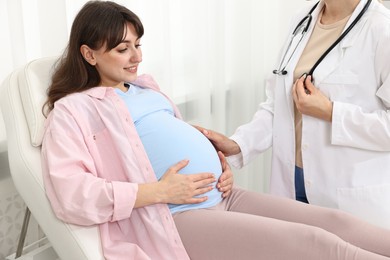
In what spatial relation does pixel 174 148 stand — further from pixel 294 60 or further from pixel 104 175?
pixel 294 60

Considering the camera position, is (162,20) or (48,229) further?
(162,20)

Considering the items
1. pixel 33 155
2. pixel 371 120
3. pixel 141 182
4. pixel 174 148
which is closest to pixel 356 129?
pixel 371 120

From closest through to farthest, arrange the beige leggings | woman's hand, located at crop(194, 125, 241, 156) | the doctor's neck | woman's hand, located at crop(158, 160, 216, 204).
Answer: the beige leggings → woman's hand, located at crop(158, 160, 216, 204) → the doctor's neck → woman's hand, located at crop(194, 125, 241, 156)

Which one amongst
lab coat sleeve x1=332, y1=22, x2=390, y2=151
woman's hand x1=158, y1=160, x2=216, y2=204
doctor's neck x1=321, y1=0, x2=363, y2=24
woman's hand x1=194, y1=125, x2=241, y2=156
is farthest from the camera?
woman's hand x1=194, y1=125, x2=241, y2=156

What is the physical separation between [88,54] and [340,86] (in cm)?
80

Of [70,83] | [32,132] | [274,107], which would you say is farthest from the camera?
[274,107]

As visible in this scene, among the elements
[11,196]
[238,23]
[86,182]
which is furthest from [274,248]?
[238,23]

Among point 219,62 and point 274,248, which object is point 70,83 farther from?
point 219,62

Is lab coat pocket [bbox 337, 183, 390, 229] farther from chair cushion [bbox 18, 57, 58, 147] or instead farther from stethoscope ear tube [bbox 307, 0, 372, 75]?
chair cushion [bbox 18, 57, 58, 147]

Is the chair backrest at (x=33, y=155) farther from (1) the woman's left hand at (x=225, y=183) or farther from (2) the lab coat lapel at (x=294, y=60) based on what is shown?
(2) the lab coat lapel at (x=294, y=60)

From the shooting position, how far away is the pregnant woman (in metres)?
1.35

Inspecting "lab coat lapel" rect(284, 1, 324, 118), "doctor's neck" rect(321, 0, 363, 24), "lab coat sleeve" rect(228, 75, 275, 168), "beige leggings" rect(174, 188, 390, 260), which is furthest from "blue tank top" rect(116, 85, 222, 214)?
"doctor's neck" rect(321, 0, 363, 24)

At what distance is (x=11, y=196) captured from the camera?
1.75 m

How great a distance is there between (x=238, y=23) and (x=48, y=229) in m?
1.56
